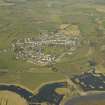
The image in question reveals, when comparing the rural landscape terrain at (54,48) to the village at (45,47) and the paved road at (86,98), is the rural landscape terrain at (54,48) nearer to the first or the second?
the village at (45,47)

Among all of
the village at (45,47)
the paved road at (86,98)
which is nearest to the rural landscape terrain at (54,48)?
the village at (45,47)

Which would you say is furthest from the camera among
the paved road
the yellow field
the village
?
the village

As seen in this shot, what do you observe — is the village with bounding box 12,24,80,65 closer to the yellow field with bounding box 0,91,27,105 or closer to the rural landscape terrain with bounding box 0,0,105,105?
the rural landscape terrain with bounding box 0,0,105,105

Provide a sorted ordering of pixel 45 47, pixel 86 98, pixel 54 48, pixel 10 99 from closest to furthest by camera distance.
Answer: pixel 10 99 < pixel 86 98 < pixel 45 47 < pixel 54 48

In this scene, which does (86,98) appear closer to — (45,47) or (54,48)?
(54,48)

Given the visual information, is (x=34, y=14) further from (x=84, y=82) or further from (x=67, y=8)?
(x=84, y=82)

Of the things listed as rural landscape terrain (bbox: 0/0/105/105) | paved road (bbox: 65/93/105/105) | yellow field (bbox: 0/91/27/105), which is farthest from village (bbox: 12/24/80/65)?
paved road (bbox: 65/93/105/105)

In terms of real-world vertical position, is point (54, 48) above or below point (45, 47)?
below

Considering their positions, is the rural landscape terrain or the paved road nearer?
the paved road

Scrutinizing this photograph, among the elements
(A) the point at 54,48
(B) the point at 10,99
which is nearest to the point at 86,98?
(B) the point at 10,99
